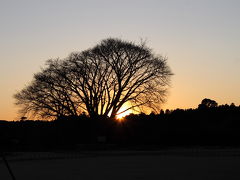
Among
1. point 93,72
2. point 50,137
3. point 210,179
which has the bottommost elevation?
point 210,179

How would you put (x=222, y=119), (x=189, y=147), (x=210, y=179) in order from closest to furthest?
(x=210, y=179), (x=189, y=147), (x=222, y=119)

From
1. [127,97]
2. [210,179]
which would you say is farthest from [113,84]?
[210,179]

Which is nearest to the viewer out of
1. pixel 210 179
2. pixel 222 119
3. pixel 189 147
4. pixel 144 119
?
pixel 210 179

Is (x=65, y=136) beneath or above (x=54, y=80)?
beneath

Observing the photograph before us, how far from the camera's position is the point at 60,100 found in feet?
185

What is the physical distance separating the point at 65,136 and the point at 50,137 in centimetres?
168

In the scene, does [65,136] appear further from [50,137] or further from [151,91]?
[151,91]

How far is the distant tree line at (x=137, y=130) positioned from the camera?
42.9 meters

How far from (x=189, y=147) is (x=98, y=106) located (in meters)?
17.7

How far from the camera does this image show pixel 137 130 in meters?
47.7

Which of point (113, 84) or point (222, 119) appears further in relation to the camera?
point (113, 84)

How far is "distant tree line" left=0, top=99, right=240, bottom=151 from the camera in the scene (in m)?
42.9

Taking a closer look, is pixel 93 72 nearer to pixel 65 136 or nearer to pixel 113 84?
pixel 113 84

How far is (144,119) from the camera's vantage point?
48500 millimetres
